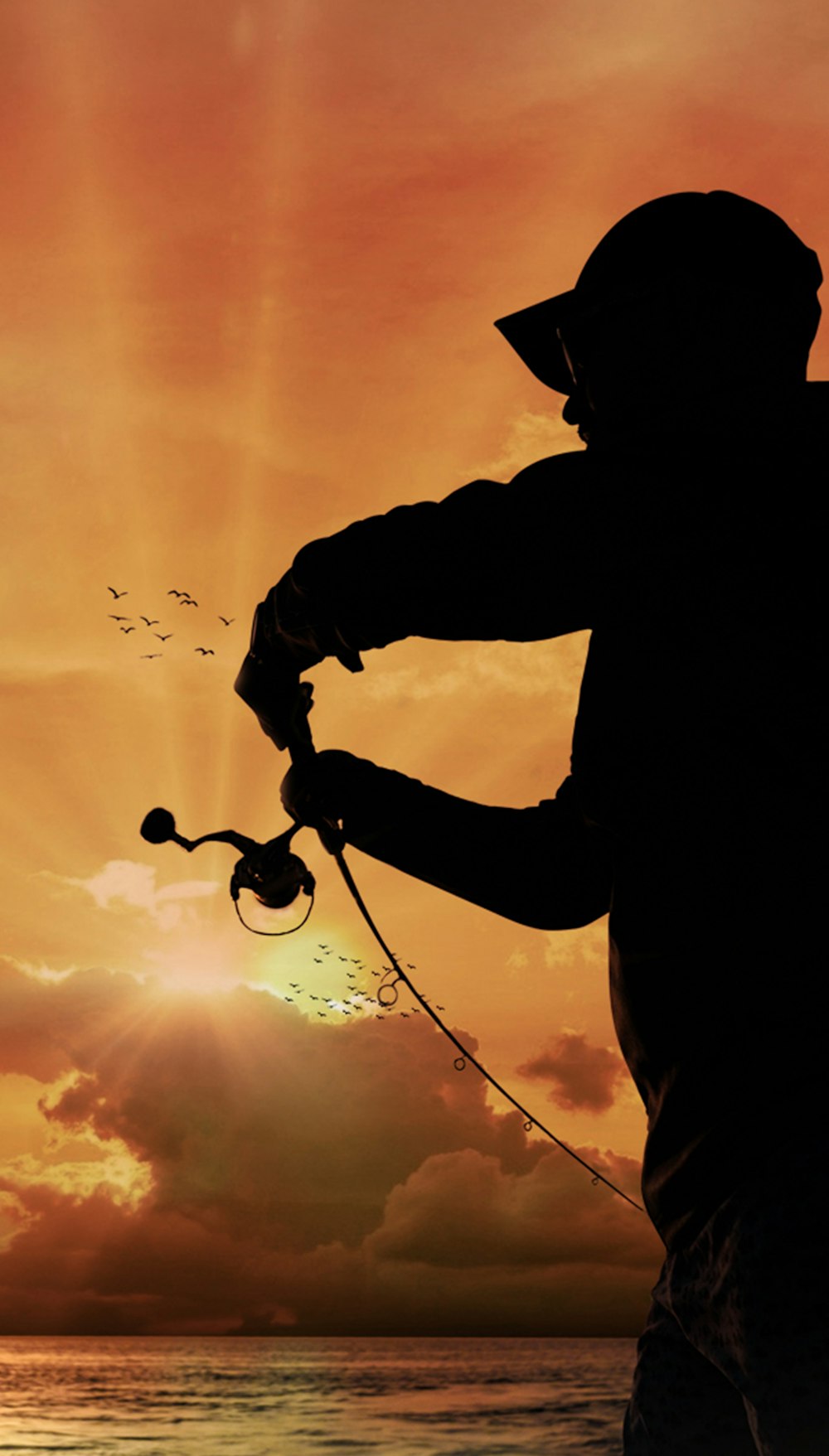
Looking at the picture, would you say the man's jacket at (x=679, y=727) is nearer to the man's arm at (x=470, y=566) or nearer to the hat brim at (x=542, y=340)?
the man's arm at (x=470, y=566)

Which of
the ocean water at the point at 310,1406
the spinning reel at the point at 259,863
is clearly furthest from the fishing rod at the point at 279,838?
the ocean water at the point at 310,1406

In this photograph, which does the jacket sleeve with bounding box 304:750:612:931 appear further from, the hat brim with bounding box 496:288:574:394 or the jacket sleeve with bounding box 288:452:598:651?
the hat brim with bounding box 496:288:574:394

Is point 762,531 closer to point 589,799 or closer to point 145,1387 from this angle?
point 589,799

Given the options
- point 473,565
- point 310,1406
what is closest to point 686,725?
point 473,565

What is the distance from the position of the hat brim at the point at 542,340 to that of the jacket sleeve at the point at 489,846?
97 centimetres

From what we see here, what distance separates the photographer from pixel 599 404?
2924 millimetres

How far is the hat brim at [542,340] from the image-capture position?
3131 millimetres

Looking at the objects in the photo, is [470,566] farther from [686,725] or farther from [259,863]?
[259,863]

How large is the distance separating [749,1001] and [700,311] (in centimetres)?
141

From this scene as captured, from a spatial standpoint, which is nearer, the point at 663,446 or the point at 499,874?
the point at 663,446

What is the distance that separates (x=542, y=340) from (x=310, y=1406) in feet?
325

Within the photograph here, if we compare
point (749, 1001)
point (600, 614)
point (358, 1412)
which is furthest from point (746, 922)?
point (358, 1412)

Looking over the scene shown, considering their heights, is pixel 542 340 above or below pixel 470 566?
above

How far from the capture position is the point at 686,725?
2.55 metres
